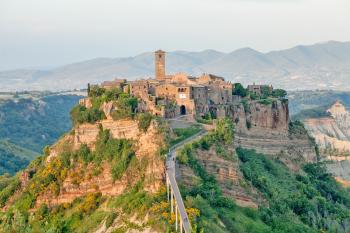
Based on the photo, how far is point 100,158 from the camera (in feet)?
151

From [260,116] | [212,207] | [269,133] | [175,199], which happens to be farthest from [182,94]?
[175,199]

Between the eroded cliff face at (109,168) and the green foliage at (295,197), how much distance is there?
7950 mm

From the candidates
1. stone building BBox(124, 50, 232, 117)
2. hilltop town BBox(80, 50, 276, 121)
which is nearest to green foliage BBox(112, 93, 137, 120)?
hilltop town BBox(80, 50, 276, 121)

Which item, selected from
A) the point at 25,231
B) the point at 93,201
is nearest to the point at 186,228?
the point at 25,231

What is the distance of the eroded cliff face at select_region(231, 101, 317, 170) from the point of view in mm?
56344

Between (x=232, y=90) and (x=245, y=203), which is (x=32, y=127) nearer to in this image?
(x=232, y=90)

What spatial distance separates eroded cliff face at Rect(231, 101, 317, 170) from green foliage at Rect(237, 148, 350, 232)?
105 centimetres

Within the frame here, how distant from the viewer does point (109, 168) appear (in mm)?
45125

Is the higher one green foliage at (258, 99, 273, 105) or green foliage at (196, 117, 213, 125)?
green foliage at (258, 99, 273, 105)

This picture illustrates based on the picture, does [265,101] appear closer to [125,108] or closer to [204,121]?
[204,121]

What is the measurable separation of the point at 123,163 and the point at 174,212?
7.21m

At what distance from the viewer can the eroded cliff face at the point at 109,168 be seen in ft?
136

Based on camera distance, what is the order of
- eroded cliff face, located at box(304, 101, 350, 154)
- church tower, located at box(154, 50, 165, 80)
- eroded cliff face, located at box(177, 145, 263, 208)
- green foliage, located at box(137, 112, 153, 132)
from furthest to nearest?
eroded cliff face, located at box(304, 101, 350, 154) → church tower, located at box(154, 50, 165, 80) → green foliage, located at box(137, 112, 153, 132) → eroded cliff face, located at box(177, 145, 263, 208)

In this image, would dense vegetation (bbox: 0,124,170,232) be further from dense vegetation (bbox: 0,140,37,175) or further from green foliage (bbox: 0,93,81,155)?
green foliage (bbox: 0,93,81,155)
